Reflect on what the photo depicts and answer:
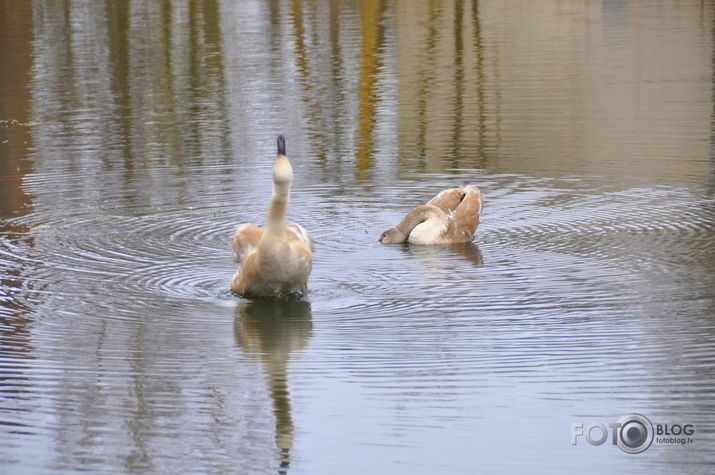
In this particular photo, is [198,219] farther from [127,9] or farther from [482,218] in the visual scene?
[127,9]

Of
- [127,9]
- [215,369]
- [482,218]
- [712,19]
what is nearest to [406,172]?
[482,218]

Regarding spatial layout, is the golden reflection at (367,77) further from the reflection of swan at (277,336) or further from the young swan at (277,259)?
the reflection of swan at (277,336)

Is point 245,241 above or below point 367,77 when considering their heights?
below

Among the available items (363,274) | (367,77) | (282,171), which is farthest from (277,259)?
(367,77)

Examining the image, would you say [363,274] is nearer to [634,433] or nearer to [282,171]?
[282,171]

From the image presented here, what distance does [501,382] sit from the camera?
8844mm

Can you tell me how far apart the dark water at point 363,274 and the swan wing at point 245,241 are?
1.14ft

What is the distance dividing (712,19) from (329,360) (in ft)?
89.4

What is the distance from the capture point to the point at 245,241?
11.6 m

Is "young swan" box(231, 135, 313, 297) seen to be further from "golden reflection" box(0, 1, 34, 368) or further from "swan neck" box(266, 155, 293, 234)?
"golden reflection" box(0, 1, 34, 368)

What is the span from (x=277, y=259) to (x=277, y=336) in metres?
0.82

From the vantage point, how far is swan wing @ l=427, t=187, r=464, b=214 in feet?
45.8

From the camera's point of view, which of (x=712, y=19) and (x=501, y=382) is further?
(x=712, y=19)

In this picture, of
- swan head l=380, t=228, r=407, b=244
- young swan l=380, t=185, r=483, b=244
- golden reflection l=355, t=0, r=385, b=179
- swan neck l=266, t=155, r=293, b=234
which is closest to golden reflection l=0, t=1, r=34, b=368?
swan neck l=266, t=155, r=293, b=234
